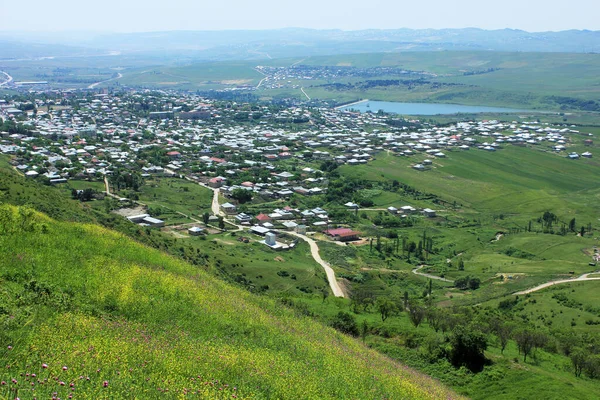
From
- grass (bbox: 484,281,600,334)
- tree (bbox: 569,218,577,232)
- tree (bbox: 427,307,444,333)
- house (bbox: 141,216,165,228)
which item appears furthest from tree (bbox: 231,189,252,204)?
tree (bbox: 427,307,444,333)

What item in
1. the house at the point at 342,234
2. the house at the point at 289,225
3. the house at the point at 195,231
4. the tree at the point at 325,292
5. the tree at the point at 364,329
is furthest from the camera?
the house at the point at 289,225

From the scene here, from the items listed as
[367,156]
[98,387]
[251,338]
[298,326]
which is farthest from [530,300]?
[367,156]

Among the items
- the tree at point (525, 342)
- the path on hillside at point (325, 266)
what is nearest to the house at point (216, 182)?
the path on hillside at point (325, 266)

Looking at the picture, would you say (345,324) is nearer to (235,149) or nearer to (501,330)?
(501,330)

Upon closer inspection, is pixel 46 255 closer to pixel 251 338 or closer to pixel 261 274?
pixel 251 338

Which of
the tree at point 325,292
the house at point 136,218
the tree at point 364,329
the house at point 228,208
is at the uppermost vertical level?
the tree at point 364,329

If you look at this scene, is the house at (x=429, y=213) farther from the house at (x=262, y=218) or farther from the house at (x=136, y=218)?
the house at (x=136, y=218)

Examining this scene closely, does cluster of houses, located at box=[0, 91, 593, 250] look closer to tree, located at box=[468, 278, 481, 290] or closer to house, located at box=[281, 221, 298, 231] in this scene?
house, located at box=[281, 221, 298, 231]
